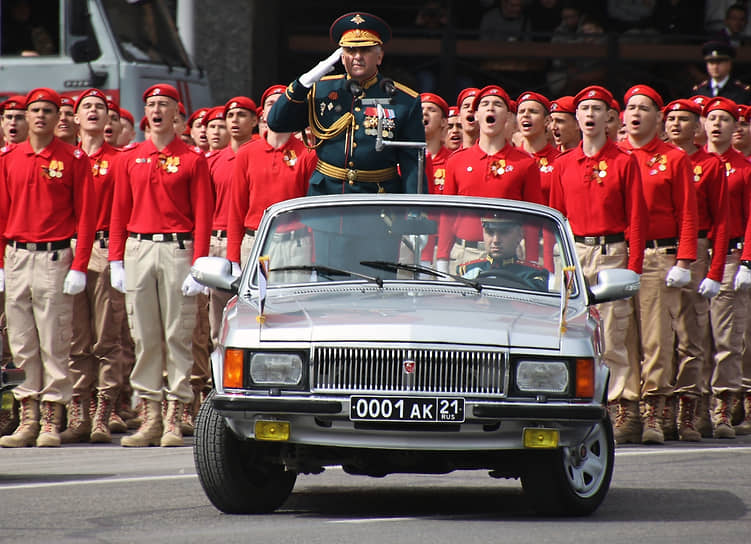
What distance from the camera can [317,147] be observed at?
1189cm

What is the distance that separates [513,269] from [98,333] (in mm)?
5290

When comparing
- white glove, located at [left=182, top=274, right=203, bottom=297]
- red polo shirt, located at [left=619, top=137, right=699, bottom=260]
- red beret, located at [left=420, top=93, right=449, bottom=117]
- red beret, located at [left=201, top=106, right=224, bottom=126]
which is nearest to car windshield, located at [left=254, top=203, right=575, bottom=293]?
white glove, located at [left=182, top=274, right=203, bottom=297]

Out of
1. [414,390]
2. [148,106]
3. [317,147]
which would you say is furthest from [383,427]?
[148,106]

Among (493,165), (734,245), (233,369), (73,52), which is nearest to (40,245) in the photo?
(493,165)

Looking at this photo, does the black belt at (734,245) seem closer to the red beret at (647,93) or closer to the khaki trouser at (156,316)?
the red beret at (647,93)

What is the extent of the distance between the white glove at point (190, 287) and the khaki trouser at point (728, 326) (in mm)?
4195

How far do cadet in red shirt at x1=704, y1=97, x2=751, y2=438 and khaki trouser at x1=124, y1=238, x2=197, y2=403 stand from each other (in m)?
4.15

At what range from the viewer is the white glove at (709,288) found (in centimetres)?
1322

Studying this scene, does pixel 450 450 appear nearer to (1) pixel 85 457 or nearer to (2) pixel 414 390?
(2) pixel 414 390

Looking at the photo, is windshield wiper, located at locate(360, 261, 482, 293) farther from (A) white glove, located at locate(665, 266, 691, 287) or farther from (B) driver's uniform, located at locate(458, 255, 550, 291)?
(A) white glove, located at locate(665, 266, 691, 287)

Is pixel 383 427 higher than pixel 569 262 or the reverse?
the reverse

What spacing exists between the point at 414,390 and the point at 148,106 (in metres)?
5.37

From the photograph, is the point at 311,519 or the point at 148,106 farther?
the point at 148,106

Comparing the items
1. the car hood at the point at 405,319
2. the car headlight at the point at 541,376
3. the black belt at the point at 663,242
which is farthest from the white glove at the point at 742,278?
the car headlight at the point at 541,376
